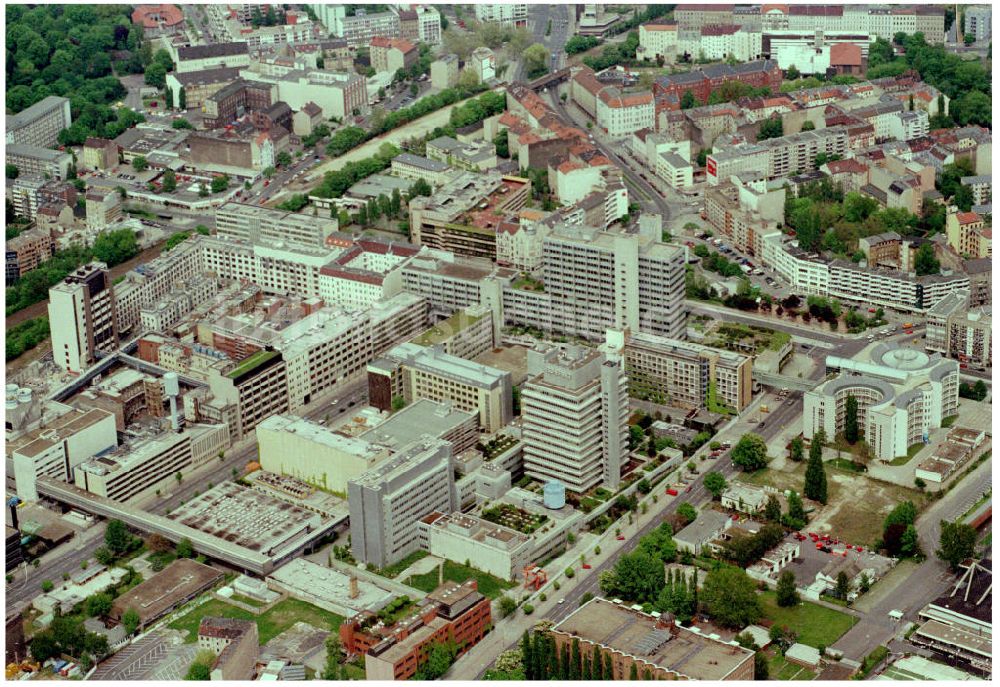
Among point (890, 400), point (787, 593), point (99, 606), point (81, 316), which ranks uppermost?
point (81, 316)

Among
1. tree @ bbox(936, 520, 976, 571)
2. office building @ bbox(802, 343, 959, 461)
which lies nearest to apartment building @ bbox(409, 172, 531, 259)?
office building @ bbox(802, 343, 959, 461)

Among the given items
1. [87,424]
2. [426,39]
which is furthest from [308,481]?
[426,39]

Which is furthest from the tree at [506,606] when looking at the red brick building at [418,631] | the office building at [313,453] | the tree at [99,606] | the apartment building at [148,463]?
the apartment building at [148,463]

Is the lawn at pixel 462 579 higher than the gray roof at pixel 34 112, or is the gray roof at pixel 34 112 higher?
the gray roof at pixel 34 112

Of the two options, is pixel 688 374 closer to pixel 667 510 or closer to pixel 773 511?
pixel 667 510

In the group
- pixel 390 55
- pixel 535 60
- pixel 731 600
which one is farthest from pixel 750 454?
pixel 390 55

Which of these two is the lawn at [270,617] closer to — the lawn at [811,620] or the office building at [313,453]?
the office building at [313,453]

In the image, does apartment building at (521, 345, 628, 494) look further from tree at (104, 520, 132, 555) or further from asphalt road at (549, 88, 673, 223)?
asphalt road at (549, 88, 673, 223)

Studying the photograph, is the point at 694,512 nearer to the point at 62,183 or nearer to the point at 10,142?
the point at 62,183
